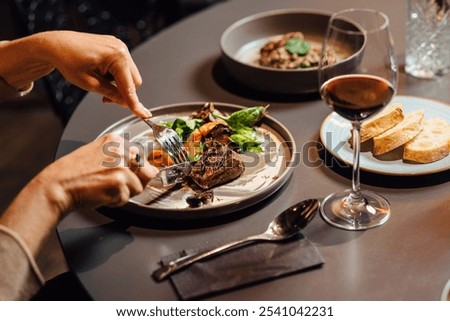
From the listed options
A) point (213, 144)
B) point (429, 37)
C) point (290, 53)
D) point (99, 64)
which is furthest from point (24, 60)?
point (429, 37)

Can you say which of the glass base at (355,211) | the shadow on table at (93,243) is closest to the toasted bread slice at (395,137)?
the glass base at (355,211)

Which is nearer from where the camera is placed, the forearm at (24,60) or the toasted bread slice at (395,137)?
the toasted bread slice at (395,137)

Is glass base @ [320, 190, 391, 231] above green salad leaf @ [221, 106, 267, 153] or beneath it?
beneath

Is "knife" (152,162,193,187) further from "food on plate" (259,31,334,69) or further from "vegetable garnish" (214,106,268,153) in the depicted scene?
"food on plate" (259,31,334,69)

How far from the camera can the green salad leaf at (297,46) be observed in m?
1.78

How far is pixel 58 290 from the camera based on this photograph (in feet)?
5.08

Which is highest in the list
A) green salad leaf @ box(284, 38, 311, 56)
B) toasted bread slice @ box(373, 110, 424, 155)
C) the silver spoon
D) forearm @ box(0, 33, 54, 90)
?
forearm @ box(0, 33, 54, 90)

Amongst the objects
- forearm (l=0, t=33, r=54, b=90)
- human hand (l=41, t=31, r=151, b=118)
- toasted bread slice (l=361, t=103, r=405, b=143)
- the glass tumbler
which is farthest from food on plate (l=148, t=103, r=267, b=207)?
the glass tumbler

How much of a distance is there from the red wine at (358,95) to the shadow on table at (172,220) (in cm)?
26

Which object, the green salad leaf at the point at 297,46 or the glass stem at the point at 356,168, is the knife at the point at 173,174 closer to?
the glass stem at the point at 356,168

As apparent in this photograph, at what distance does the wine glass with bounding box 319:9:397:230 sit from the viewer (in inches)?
46.0

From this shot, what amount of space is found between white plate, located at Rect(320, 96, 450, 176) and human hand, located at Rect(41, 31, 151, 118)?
43 cm

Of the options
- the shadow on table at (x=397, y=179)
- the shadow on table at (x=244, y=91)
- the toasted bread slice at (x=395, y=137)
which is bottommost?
the shadow on table at (x=397, y=179)

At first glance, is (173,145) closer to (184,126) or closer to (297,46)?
(184,126)
